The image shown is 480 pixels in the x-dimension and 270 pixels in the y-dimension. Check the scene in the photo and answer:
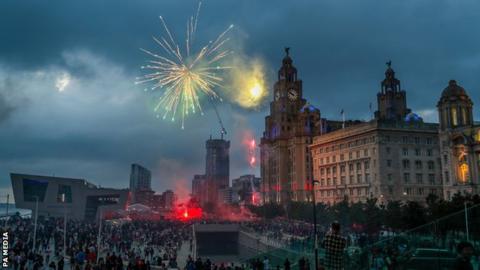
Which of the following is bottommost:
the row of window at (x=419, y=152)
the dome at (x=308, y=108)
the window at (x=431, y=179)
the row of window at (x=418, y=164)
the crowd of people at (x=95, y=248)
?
the crowd of people at (x=95, y=248)

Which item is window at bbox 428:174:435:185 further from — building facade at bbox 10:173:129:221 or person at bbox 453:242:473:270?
person at bbox 453:242:473:270

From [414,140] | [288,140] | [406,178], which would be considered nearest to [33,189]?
[288,140]

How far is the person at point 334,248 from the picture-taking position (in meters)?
9.64

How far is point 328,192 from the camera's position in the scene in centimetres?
10119

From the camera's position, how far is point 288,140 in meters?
127

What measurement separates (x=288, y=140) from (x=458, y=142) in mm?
61988

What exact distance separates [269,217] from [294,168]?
83.7 feet

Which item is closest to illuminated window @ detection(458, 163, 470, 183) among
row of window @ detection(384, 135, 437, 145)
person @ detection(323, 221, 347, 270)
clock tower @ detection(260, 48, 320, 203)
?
row of window @ detection(384, 135, 437, 145)

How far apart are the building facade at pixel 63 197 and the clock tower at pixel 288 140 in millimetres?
45894

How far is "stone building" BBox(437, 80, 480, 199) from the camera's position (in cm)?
6569

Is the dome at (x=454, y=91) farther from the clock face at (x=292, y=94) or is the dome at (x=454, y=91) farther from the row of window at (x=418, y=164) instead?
the clock face at (x=292, y=94)

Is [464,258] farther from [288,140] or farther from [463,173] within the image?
[288,140]

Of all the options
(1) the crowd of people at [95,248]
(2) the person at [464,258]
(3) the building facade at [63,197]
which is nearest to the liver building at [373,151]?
(1) the crowd of people at [95,248]

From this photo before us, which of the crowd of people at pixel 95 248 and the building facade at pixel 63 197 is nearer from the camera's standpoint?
the crowd of people at pixel 95 248
